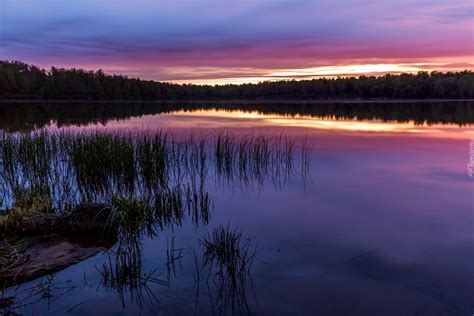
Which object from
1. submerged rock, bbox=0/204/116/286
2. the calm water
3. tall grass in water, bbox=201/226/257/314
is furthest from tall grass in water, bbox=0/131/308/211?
tall grass in water, bbox=201/226/257/314

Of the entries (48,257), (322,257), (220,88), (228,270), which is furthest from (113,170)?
(220,88)

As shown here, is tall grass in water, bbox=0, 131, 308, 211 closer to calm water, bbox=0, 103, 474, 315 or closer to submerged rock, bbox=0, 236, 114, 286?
calm water, bbox=0, 103, 474, 315

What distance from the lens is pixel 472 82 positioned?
82562 mm

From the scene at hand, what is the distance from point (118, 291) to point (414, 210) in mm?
5469

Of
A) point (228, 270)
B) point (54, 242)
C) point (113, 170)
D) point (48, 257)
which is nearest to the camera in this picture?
point (228, 270)

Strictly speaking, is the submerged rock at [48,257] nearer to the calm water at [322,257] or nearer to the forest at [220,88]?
the calm water at [322,257]

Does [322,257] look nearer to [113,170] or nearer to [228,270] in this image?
[228,270]

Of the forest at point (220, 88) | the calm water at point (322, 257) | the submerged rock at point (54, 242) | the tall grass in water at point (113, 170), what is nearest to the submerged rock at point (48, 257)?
the submerged rock at point (54, 242)

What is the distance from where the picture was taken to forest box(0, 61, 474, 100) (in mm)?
83625

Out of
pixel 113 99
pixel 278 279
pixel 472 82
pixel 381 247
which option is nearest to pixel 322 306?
pixel 278 279

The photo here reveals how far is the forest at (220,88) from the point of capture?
83625mm

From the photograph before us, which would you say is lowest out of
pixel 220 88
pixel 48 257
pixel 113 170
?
pixel 48 257

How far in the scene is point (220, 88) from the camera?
12638 cm

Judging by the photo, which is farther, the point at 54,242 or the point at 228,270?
the point at 54,242
